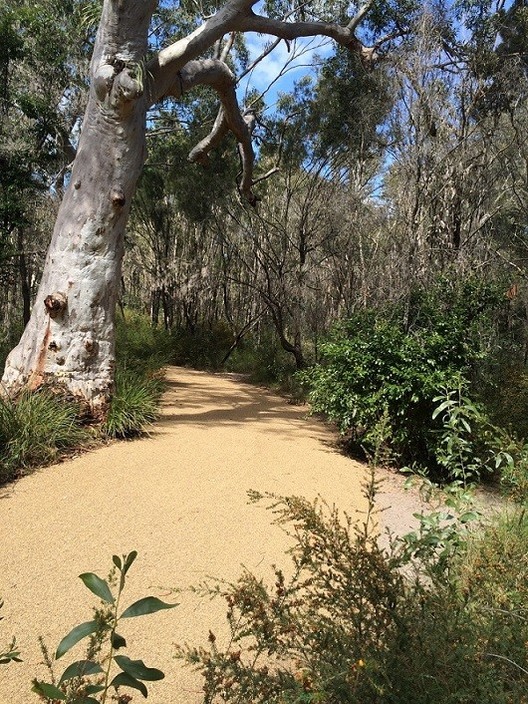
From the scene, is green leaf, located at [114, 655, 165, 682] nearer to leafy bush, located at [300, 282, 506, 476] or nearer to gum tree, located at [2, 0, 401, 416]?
leafy bush, located at [300, 282, 506, 476]

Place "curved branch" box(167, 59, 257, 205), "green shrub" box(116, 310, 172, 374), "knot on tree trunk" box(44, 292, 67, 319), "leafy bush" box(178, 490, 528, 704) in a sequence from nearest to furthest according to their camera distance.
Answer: "leafy bush" box(178, 490, 528, 704), "knot on tree trunk" box(44, 292, 67, 319), "curved branch" box(167, 59, 257, 205), "green shrub" box(116, 310, 172, 374)

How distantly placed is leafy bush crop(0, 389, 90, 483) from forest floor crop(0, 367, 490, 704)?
7.4 inches

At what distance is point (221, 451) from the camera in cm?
566

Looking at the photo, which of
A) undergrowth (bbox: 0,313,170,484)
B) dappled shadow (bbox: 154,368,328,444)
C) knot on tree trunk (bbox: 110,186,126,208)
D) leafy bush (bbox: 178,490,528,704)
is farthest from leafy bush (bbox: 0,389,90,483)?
leafy bush (bbox: 178,490,528,704)

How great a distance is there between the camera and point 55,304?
228 inches

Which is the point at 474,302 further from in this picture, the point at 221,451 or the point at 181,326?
the point at 181,326

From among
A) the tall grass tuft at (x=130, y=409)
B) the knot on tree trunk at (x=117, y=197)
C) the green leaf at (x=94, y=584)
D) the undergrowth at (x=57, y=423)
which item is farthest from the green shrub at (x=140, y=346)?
the green leaf at (x=94, y=584)

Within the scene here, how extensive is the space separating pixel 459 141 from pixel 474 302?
349 cm

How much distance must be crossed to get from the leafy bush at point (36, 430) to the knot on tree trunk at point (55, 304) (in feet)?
2.87

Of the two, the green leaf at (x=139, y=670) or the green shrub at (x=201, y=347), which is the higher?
the green shrub at (x=201, y=347)

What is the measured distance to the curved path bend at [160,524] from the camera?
8.41ft

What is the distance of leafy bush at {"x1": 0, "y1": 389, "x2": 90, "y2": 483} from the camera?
184 inches

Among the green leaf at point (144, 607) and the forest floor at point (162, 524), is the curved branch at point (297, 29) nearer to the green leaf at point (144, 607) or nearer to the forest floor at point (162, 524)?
the forest floor at point (162, 524)

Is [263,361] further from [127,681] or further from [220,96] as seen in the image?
[127,681]
